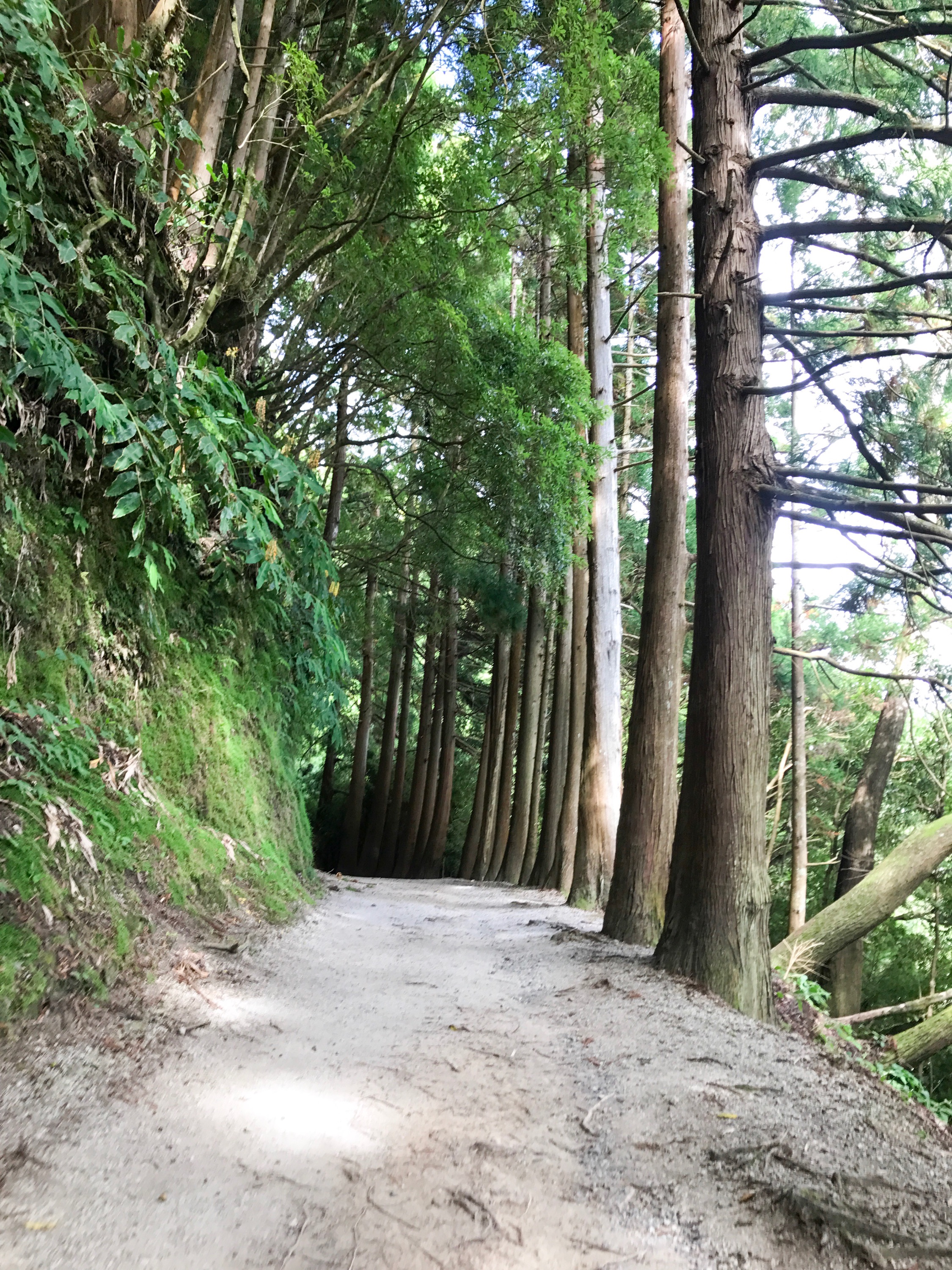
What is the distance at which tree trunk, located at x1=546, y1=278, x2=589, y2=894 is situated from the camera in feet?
40.7

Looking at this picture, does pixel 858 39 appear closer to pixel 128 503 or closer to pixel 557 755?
pixel 128 503

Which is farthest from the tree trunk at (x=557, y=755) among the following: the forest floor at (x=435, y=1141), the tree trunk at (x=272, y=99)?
the forest floor at (x=435, y=1141)

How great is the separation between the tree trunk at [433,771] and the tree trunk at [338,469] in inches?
263

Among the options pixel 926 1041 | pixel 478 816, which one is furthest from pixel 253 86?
pixel 478 816

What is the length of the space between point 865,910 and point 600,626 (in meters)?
4.75

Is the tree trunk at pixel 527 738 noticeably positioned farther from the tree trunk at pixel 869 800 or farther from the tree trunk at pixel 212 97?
the tree trunk at pixel 212 97

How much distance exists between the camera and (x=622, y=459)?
16.7 metres

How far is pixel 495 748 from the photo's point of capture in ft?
59.8

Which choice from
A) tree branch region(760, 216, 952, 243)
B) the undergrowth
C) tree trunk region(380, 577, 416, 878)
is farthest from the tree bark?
tree branch region(760, 216, 952, 243)

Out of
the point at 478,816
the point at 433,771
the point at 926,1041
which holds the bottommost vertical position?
the point at 926,1041

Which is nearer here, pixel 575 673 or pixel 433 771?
pixel 575 673

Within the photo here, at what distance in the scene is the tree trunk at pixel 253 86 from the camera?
6285 mm

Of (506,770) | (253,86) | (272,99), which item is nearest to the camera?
(253,86)

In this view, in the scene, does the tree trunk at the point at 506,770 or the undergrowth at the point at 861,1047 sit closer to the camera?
the undergrowth at the point at 861,1047
